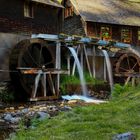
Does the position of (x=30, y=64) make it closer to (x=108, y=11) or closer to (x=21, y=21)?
(x=21, y=21)

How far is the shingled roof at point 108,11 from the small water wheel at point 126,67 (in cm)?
394

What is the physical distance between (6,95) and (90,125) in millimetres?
11479

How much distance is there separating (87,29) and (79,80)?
30.2 ft

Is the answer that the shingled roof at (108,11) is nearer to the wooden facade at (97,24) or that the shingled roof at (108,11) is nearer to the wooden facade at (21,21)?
the wooden facade at (97,24)

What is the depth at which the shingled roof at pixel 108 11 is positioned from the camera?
100 feet

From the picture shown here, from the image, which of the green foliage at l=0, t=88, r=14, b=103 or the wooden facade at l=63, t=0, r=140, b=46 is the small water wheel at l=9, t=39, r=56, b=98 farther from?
the wooden facade at l=63, t=0, r=140, b=46

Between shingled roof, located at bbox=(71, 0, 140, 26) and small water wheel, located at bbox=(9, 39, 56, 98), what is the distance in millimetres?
8368

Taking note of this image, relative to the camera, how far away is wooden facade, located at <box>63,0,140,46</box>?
3061cm

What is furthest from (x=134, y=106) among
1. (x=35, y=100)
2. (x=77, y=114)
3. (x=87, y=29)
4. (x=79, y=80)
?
(x=87, y=29)

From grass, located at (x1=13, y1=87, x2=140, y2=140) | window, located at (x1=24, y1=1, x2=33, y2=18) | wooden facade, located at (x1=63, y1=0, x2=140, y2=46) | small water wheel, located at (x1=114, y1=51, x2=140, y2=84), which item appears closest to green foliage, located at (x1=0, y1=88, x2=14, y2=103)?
window, located at (x1=24, y1=1, x2=33, y2=18)

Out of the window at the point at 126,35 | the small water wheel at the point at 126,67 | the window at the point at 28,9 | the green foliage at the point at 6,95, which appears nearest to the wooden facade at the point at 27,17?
the window at the point at 28,9

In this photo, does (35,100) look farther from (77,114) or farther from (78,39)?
(77,114)

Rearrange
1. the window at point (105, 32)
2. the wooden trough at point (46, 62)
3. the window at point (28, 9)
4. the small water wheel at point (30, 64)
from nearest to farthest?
the small water wheel at point (30, 64) → the wooden trough at point (46, 62) → the window at point (28, 9) → the window at point (105, 32)

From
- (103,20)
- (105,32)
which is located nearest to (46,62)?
(103,20)
